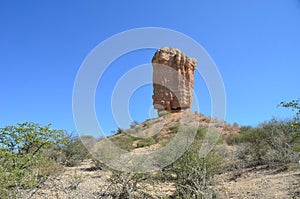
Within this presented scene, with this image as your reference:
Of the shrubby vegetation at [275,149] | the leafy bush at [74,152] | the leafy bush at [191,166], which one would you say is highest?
the leafy bush at [74,152]

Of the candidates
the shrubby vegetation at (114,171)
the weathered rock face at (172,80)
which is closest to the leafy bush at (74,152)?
the shrubby vegetation at (114,171)

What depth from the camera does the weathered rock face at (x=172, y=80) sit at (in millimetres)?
27016

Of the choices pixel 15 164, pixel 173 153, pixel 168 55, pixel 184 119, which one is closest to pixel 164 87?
pixel 168 55

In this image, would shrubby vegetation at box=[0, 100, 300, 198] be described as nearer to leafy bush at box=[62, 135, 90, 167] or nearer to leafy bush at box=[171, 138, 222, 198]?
leafy bush at box=[171, 138, 222, 198]

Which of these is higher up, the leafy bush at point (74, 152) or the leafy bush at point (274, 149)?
the leafy bush at point (74, 152)

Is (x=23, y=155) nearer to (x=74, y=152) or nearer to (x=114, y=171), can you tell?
(x=114, y=171)

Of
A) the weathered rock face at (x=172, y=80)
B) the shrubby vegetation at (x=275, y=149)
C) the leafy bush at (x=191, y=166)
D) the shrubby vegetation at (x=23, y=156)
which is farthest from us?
the weathered rock face at (x=172, y=80)

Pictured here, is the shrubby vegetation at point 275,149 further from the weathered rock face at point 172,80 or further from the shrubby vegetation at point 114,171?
the weathered rock face at point 172,80

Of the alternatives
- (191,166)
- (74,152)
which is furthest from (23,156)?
(74,152)

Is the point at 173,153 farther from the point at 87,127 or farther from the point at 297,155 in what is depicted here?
the point at 297,155

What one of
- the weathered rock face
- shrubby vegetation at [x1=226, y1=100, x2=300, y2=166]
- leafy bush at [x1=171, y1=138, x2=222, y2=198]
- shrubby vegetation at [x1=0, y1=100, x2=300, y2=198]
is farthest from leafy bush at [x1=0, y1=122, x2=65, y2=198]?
the weathered rock face

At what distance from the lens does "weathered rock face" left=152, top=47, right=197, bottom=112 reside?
2702 cm

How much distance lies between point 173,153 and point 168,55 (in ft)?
73.6

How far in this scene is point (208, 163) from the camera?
638 centimetres
